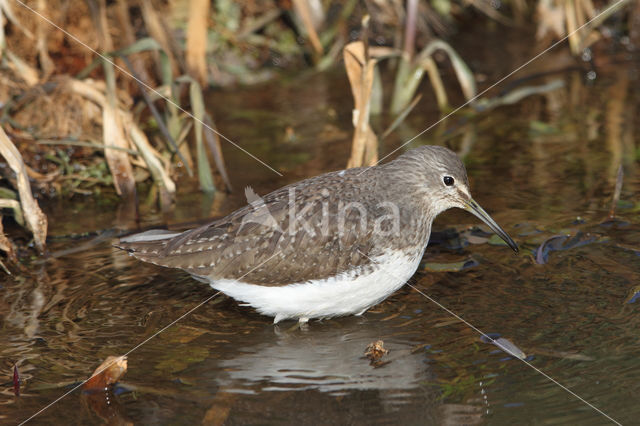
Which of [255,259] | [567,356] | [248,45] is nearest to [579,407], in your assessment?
[567,356]

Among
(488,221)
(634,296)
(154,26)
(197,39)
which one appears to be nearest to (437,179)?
(488,221)

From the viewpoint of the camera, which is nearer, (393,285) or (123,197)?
(393,285)

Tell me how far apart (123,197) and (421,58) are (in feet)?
11.2

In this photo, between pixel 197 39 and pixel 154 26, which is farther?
pixel 154 26

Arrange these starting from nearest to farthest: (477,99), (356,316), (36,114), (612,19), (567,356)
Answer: (567,356)
(356,316)
(36,114)
(477,99)
(612,19)

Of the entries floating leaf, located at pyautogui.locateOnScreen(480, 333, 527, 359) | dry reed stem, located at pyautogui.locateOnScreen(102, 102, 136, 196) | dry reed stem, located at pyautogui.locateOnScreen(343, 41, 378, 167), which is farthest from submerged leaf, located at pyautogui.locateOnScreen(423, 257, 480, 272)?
dry reed stem, located at pyautogui.locateOnScreen(102, 102, 136, 196)

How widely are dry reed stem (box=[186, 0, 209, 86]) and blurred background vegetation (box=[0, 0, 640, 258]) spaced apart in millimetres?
13

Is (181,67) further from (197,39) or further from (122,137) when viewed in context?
(122,137)

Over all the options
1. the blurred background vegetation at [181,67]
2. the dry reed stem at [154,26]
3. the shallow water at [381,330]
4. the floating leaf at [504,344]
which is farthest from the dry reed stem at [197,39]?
the floating leaf at [504,344]

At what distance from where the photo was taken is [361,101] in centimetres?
678

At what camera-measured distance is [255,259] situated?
5359 millimetres

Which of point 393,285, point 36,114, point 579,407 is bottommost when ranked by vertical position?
point 579,407

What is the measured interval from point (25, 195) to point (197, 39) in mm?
3295

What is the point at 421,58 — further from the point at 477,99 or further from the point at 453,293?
the point at 453,293
